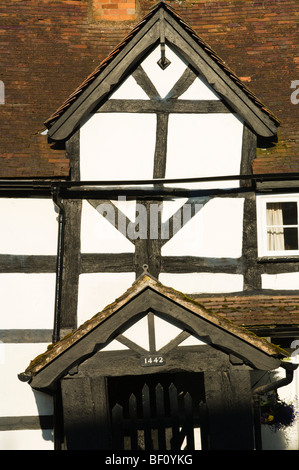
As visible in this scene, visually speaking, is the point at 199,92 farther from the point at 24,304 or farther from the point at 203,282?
the point at 24,304

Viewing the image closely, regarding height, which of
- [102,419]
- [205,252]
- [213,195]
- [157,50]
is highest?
[157,50]

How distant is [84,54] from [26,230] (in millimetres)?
3964

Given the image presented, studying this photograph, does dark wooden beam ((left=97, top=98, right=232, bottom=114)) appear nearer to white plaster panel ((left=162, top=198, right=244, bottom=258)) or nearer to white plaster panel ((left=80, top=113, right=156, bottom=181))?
white plaster panel ((left=80, top=113, right=156, bottom=181))

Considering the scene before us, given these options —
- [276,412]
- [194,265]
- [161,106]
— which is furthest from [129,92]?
[276,412]

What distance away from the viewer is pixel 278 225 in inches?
491

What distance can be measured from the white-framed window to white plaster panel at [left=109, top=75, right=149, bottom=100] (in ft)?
8.40

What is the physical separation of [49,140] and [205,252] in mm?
3169

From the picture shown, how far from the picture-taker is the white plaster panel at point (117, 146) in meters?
12.1

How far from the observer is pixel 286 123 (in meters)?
13.0

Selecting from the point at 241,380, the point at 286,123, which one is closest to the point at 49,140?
the point at 286,123

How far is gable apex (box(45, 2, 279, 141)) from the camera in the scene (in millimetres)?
12039

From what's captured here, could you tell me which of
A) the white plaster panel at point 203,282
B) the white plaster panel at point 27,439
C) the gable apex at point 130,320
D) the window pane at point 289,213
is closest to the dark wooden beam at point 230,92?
the window pane at point 289,213

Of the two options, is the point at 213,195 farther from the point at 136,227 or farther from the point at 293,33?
the point at 293,33

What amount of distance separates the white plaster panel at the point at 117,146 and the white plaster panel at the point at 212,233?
1069mm
